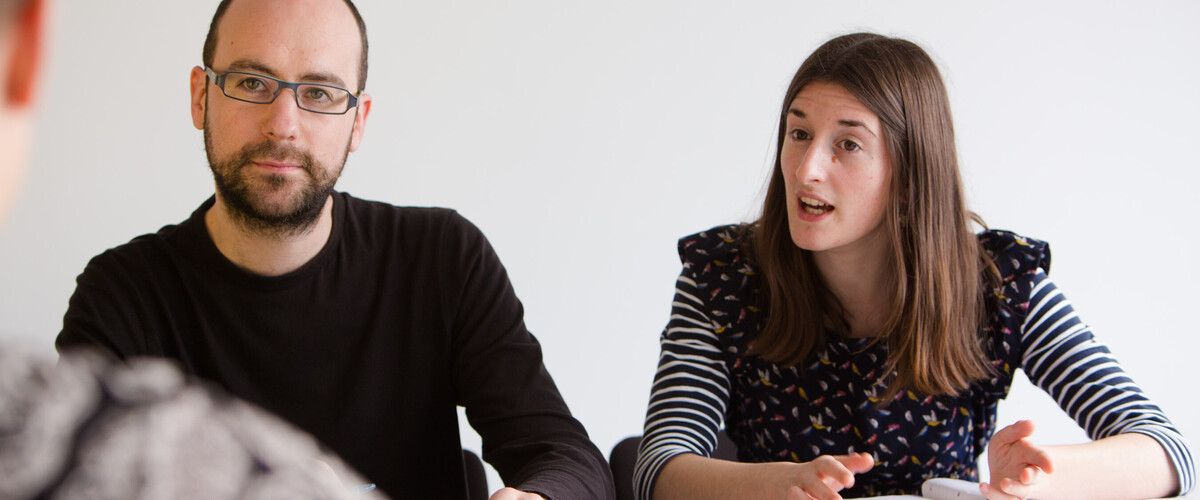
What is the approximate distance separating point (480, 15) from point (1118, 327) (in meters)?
2.00

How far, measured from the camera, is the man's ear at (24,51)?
181 mm

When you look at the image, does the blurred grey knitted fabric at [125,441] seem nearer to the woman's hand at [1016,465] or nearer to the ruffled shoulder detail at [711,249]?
the woman's hand at [1016,465]

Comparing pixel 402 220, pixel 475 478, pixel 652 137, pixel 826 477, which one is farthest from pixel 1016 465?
pixel 652 137

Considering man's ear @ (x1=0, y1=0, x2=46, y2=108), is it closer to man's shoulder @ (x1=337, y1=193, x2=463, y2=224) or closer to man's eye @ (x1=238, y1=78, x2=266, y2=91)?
man's eye @ (x1=238, y1=78, x2=266, y2=91)

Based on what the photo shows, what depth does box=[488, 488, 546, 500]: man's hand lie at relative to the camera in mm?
1015

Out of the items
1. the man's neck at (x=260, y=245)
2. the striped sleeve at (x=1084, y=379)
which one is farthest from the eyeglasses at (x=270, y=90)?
the striped sleeve at (x=1084, y=379)

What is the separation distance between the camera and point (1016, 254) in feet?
4.79

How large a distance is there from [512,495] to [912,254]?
0.74 metres

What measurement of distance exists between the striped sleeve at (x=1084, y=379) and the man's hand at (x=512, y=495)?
31.6 inches

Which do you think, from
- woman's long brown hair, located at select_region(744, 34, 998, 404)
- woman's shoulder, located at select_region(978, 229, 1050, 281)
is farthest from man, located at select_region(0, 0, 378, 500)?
woman's shoulder, located at select_region(978, 229, 1050, 281)

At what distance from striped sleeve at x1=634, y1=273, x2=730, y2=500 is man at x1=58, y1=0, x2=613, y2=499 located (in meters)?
0.12

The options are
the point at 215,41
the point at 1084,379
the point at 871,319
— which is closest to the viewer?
the point at 215,41

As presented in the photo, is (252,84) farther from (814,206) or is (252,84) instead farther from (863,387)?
(863,387)

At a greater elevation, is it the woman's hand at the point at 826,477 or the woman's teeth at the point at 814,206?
the woman's teeth at the point at 814,206
